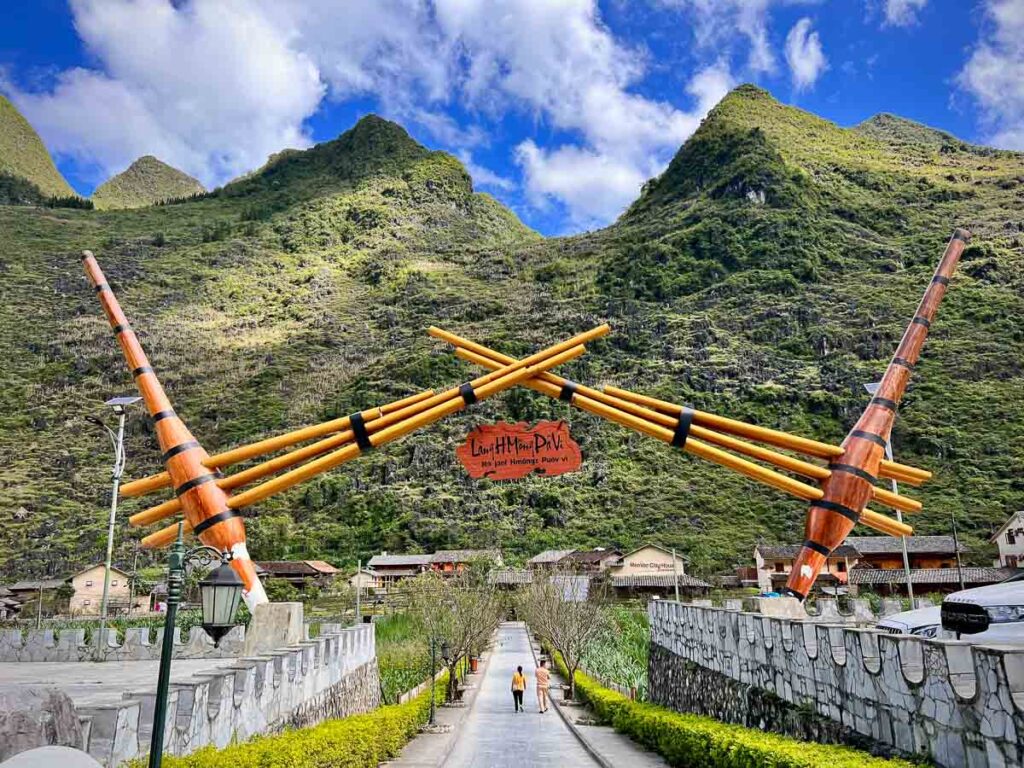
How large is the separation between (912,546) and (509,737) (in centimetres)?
3919

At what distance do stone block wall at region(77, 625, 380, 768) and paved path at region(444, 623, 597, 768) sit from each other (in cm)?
296

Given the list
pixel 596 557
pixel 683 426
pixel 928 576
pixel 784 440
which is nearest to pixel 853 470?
pixel 784 440

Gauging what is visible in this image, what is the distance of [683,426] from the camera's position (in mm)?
9492

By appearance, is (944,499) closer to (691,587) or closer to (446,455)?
(691,587)

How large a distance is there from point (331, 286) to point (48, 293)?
48300 mm

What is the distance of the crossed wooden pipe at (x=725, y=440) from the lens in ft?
30.0

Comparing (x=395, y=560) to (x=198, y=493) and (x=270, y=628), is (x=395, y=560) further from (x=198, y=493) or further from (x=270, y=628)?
(x=198, y=493)

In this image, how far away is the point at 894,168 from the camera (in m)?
130

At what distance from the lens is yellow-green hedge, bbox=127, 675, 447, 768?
6.68 m

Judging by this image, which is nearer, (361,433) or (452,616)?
(361,433)

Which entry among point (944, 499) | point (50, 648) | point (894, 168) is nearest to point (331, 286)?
point (894, 168)

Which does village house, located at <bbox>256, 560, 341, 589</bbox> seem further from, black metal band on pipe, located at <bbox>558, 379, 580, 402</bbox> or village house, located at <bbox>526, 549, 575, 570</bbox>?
black metal band on pipe, located at <bbox>558, 379, 580, 402</bbox>

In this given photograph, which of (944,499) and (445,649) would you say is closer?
(445,649)

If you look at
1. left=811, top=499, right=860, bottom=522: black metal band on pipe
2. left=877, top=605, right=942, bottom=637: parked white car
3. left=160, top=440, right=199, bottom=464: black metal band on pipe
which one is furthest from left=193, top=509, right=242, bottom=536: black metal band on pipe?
left=877, top=605, right=942, bottom=637: parked white car
